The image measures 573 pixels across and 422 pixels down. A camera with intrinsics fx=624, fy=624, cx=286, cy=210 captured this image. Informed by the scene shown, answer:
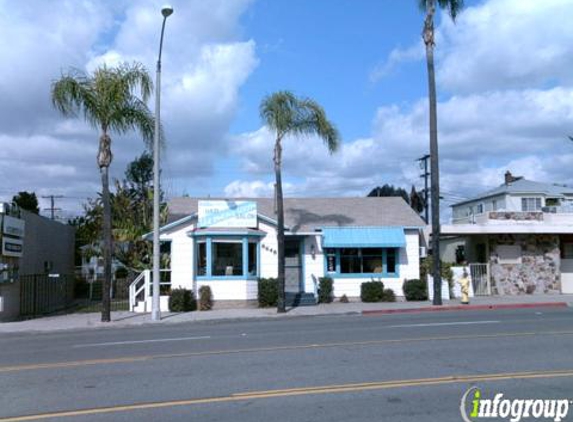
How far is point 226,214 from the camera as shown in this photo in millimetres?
25125

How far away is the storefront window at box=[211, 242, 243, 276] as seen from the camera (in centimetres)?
2508

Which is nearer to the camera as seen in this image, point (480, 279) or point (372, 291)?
point (372, 291)

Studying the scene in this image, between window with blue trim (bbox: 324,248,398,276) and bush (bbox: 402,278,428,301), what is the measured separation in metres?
0.80

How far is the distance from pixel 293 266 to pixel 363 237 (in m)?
3.30

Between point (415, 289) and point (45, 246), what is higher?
point (45, 246)

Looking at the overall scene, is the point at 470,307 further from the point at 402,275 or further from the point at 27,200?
the point at 27,200

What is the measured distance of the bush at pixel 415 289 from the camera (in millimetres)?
26875

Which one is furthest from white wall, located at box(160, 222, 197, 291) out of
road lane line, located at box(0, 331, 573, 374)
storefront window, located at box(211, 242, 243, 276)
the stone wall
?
the stone wall

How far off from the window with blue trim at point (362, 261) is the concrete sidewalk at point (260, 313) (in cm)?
171

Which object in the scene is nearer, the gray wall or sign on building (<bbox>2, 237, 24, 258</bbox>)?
sign on building (<bbox>2, 237, 24, 258</bbox>)

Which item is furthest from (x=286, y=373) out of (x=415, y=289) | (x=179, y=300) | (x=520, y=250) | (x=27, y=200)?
(x=27, y=200)

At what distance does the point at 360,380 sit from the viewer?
8703 millimetres

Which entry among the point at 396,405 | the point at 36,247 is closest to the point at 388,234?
the point at 36,247

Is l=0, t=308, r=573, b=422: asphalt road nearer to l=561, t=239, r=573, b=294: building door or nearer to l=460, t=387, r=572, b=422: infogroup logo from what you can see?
l=460, t=387, r=572, b=422: infogroup logo
